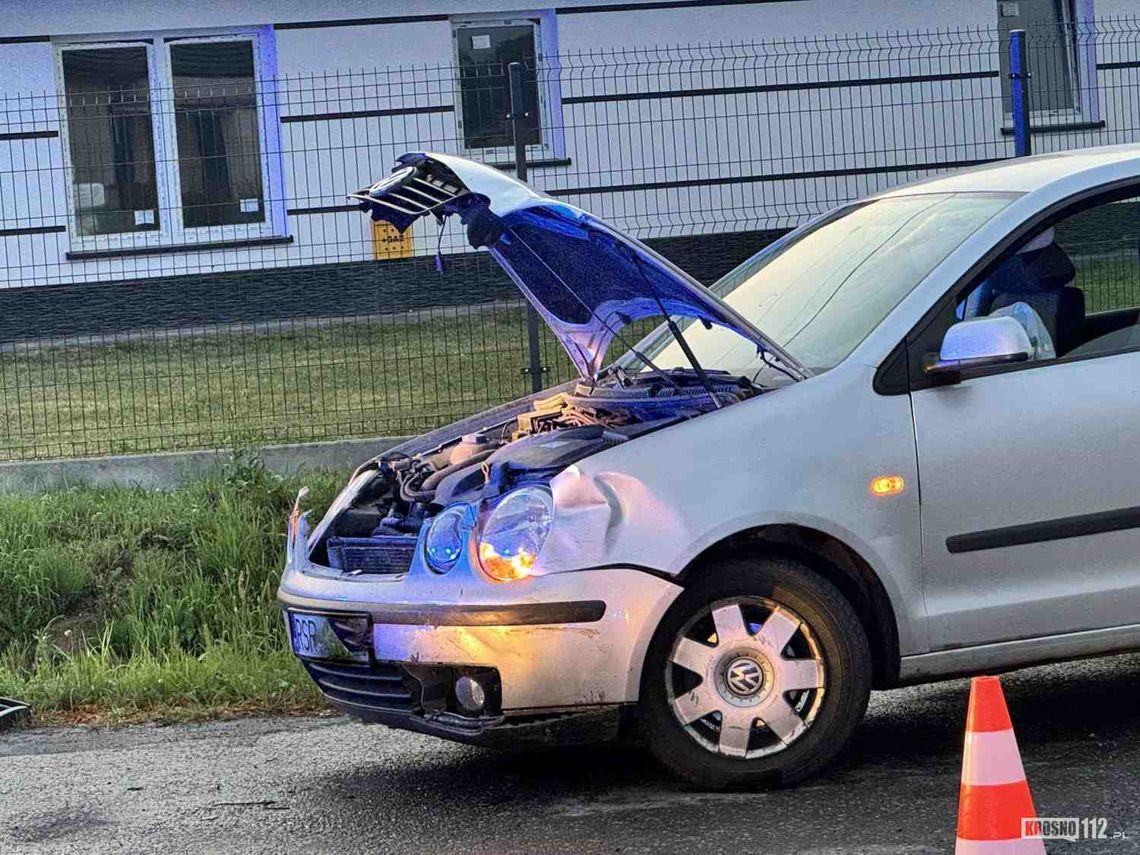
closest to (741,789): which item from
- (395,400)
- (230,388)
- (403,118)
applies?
(395,400)

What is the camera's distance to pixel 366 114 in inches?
553

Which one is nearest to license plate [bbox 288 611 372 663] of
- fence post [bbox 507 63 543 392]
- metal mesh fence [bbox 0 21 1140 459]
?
metal mesh fence [bbox 0 21 1140 459]

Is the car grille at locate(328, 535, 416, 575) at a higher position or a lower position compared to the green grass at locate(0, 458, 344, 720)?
higher

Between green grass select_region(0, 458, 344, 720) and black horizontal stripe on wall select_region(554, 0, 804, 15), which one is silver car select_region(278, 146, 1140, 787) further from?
black horizontal stripe on wall select_region(554, 0, 804, 15)

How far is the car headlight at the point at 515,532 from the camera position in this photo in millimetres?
4395

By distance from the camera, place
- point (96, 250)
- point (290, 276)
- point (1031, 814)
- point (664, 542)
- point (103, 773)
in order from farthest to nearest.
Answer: point (96, 250), point (290, 276), point (103, 773), point (664, 542), point (1031, 814)

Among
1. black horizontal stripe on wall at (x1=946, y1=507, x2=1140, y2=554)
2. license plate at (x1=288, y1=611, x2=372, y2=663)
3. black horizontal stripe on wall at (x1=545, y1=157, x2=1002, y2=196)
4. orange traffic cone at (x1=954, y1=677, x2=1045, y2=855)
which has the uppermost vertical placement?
black horizontal stripe on wall at (x1=545, y1=157, x2=1002, y2=196)

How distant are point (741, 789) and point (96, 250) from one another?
11283 mm

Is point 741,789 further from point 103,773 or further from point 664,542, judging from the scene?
point 103,773

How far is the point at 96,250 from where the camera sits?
1460 cm

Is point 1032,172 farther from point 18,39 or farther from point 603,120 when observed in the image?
point 18,39

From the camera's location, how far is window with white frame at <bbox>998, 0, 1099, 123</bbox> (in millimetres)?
15188

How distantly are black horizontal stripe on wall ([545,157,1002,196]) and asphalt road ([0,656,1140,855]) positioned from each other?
626cm

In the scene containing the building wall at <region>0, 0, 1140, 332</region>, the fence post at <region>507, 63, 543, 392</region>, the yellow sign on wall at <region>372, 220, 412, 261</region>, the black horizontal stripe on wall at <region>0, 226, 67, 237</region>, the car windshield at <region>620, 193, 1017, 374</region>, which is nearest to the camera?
the car windshield at <region>620, 193, 1017, 374</region>
